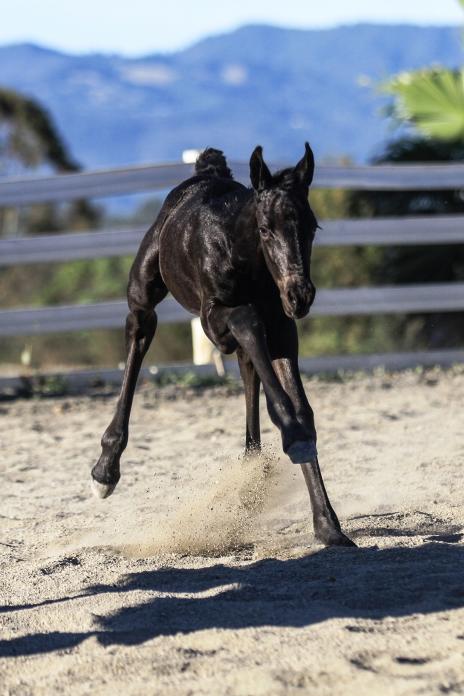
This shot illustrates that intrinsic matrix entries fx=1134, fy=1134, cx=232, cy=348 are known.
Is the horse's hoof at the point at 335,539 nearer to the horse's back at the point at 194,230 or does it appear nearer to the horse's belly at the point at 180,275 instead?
the horse's back at the point at 194,230

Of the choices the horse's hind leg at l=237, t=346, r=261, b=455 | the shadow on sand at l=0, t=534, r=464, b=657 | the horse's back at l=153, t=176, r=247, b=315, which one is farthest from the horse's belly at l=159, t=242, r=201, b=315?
the shadow on sand at l=0, t=534, r=464, b=657

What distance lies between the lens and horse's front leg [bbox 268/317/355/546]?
14.9ft

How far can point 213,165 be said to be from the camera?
571cm

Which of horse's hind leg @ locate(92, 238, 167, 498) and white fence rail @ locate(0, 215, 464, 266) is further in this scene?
white fence rail @ locate(0, 215, 464, 266)

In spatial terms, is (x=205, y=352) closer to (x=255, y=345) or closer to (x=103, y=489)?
(x=103, y=489)

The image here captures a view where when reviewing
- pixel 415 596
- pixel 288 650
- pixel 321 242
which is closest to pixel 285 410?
pixel 415 596

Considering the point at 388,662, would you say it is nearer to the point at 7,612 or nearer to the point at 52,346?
the point at 7,612

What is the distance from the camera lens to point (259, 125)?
19688cm

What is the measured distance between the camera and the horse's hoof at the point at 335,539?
4480mm

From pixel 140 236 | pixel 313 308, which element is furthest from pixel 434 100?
pixel 140 236

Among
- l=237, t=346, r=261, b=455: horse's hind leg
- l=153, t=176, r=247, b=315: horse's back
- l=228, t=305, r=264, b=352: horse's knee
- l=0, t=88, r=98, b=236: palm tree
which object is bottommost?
l=237, t=346, r=261, b=455: horse's hind leg

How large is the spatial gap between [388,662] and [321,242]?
260 inches

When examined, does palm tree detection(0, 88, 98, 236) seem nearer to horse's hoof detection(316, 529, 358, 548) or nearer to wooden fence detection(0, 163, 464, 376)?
wooden fence detection(0, 163, 464, 376)

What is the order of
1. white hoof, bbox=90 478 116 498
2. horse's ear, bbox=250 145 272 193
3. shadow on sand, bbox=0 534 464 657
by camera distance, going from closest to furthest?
shadow on sand, bbox=0 534 464 657
horse's ear, bbox=250 145 272 193
white hoof, bbox=90 478 116 498
